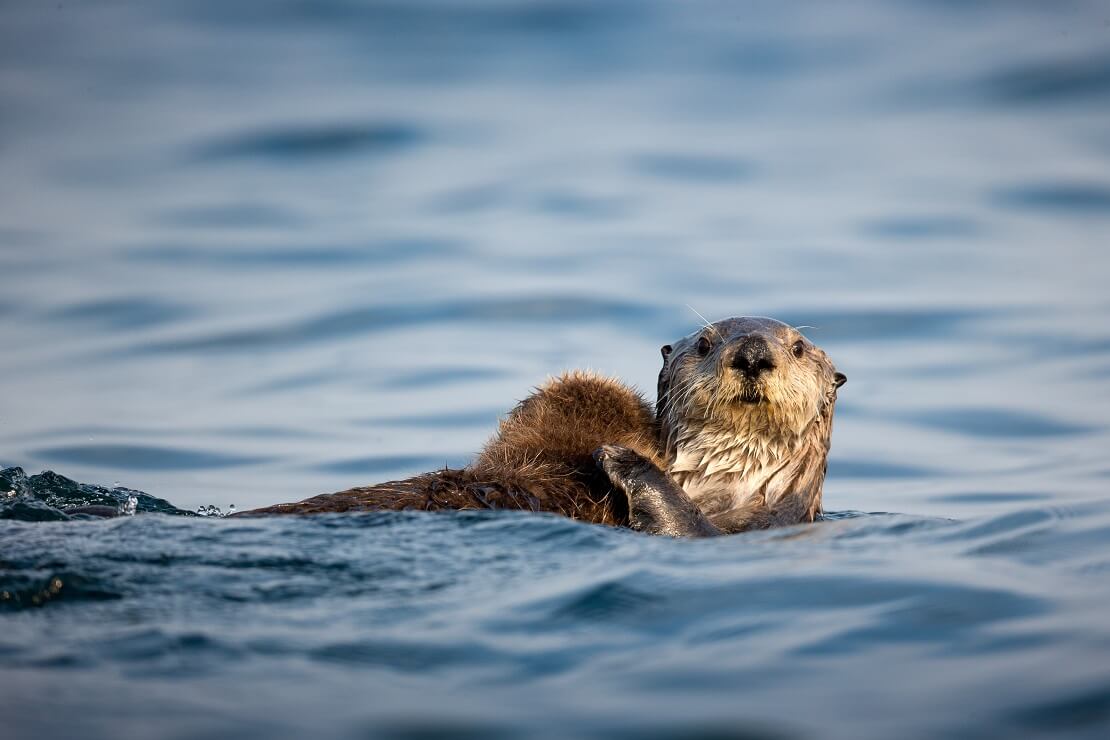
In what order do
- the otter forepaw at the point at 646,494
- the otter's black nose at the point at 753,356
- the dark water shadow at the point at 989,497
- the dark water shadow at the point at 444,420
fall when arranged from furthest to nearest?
the dark water shadow at the point at 444,420, the dark water shadow at the point at 989,497, the otter's black nose at the point at 753,356, the otter forepaw at the point at 646,494

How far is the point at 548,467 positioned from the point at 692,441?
94 cm

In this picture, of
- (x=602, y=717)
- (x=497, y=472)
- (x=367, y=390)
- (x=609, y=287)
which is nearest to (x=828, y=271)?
(x=609, y=287)

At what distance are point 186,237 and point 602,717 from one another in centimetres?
1223

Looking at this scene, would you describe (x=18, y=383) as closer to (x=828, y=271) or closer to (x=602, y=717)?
(x=828, y=271)

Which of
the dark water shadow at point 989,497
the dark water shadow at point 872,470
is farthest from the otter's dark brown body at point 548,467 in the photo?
the dark water shadow at point 872,470

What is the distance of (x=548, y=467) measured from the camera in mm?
5055

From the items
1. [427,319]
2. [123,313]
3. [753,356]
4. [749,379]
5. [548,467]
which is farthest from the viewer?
[123,313]

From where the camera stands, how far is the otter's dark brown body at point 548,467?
4742 mm

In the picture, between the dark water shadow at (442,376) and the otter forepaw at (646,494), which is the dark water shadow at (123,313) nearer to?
the dark water shadow at (442,376)

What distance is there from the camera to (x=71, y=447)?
8.96 m

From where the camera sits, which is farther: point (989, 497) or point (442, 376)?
point (442, 376)

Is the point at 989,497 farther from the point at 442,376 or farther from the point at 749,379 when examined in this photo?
the point at 442,376

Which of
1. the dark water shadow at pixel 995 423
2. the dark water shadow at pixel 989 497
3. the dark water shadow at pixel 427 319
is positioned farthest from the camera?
the dark water shadow at pixel 427 319

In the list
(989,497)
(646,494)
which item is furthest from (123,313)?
(646,494)
